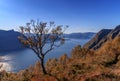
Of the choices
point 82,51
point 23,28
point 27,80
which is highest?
point 23,28

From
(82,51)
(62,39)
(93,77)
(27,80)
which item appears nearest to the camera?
(93,77)

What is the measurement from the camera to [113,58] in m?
27.7

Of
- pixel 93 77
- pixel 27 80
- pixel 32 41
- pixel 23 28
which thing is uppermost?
pixel 23 28

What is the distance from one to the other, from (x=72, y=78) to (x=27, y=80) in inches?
217

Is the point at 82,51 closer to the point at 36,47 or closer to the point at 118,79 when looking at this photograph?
the point at 36,47

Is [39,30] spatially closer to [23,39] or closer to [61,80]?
[23,39]

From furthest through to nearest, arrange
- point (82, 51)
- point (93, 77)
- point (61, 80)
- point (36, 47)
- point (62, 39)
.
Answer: point (82, 51) < point (62, 39) < point (36, 47) < point (61, 80) < point (93, 77)

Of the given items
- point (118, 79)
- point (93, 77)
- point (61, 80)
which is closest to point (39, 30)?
point (61, 80)

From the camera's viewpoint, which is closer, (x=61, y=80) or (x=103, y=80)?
(x=103, y=80)

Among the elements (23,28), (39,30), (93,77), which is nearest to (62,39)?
(39,30)

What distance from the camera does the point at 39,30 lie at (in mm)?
27641

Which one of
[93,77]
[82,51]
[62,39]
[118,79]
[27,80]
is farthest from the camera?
[82,51]

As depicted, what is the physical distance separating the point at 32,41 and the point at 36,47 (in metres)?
1.13

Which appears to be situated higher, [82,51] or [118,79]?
[118,79]
